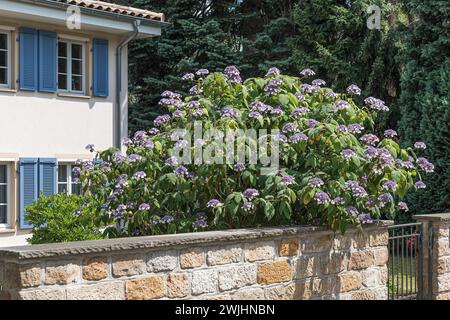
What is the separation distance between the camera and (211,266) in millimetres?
5602

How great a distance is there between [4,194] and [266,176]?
871 cm

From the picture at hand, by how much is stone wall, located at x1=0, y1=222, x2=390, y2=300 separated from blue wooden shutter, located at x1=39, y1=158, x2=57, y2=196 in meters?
8.87

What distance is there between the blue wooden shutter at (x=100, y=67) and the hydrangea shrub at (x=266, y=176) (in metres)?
8.23

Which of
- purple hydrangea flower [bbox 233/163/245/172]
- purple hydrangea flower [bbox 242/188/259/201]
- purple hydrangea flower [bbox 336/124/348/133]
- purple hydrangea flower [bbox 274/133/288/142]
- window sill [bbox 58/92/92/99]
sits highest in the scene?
window sill [bbox 58/92/92/99]

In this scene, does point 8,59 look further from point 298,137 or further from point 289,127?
point 298,137

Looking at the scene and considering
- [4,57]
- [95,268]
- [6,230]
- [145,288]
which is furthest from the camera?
[4,57]

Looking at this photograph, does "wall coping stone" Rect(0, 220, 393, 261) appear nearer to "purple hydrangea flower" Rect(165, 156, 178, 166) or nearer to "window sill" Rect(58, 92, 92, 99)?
"purple hydrangea flower" Rect(165, 156, 178, 166)

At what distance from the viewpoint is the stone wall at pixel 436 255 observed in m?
7.79

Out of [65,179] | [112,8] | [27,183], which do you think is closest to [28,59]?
[112,8]

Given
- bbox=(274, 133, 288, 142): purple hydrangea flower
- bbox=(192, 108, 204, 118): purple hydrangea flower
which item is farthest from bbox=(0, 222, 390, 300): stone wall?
bbox=(192, 108, 204, 118): purple hydrangea flower

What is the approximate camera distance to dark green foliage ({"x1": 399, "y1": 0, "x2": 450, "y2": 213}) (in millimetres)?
14812

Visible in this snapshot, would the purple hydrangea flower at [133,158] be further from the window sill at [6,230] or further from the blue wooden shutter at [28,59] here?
the blue wooden shutter at [28,59]

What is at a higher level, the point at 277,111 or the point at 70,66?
the point at 70,66

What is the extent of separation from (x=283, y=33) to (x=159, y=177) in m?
14.6
